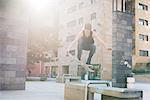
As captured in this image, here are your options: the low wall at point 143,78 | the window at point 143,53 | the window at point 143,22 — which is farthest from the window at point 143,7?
the low wall at point 143,78

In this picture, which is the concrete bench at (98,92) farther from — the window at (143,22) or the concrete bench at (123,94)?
the window at (143,22)

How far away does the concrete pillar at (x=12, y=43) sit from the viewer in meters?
5.68

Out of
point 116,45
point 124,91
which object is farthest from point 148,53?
point 124,91

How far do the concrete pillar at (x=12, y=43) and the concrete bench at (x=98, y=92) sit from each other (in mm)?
2228

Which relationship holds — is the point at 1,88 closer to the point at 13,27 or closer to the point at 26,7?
the point at 13,27

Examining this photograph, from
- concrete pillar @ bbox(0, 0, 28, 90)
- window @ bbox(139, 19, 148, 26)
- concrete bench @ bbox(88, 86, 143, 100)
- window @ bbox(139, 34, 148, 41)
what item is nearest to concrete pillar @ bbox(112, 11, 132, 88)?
concrete pillar @ bbox(0, 0, 28, 90)

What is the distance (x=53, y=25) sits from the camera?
13812 mm

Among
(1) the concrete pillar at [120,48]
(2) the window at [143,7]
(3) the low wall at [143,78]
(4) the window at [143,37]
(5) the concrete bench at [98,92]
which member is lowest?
(3) the low wall at [143,78]

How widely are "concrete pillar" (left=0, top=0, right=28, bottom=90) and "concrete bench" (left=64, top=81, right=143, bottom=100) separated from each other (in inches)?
87.7

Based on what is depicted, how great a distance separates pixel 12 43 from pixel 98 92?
337 cm

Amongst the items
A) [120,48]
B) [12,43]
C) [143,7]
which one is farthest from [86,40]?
[143,7]

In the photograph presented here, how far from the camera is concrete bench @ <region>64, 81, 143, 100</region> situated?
101 inches

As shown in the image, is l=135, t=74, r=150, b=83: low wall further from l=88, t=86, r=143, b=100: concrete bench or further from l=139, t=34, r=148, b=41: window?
l=88, t=86, r=143, b=100: concrete bench

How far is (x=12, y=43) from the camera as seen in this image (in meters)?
5.77
